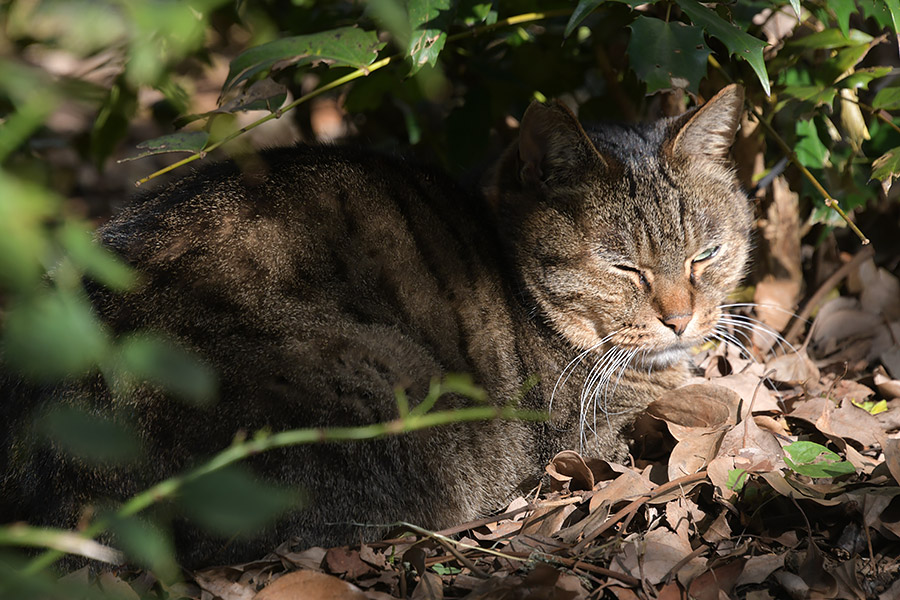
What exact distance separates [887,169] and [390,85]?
6.34 feet

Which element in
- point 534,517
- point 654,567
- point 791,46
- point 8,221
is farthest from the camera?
point 791,46

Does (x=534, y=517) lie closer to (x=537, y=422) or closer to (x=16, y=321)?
(x=537, y=422)

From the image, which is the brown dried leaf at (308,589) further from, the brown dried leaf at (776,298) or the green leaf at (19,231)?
the brown dried leaf at (776,298)

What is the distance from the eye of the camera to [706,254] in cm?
297

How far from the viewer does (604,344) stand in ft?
9.93

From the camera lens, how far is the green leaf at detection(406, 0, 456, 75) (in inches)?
101

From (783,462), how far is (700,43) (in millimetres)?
1347

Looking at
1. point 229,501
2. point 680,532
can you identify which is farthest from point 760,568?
point 229,501

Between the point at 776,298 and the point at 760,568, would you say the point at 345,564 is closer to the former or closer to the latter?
Result: the point at 760,568

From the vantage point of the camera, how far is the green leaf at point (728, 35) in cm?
252

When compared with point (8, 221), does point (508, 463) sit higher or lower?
lower

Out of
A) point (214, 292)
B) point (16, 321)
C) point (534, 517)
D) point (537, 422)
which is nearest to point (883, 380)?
point (537, 422)

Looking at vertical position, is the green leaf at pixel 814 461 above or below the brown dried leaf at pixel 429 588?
below

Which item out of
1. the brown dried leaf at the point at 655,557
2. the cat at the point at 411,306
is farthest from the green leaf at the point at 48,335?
the brown dried leaf at the point at 655,557
